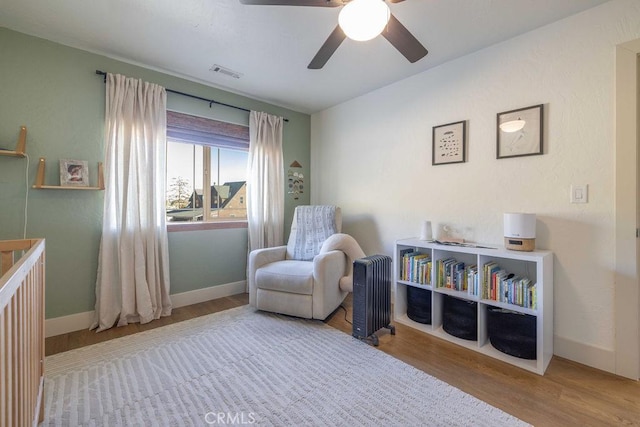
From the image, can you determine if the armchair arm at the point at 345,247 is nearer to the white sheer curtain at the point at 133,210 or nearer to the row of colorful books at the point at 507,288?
the row of colorful books at the point at 507,288

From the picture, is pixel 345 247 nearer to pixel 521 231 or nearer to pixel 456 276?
pixel 456 276

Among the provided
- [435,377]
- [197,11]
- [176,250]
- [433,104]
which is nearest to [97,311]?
[176,250]

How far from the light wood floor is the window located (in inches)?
55.5

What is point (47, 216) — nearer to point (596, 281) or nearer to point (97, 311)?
point (97, 311)

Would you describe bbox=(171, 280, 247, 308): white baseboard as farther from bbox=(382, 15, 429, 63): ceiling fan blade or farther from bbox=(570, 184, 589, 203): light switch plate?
bbox=(570, 184, 589, 203): light switch plate

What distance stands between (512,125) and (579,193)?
682 millimetres

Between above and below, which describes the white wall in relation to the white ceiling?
below

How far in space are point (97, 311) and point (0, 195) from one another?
1130 millimetres

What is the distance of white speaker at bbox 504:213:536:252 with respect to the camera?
192 cm

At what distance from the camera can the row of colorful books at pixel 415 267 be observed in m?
2.36

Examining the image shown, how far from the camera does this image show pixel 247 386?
1.62m

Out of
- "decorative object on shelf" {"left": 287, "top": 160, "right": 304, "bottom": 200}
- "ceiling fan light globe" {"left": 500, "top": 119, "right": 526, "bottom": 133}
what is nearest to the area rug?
"ceiling fan light globe" {"left": 500, "top": 119, "right": 526, "bottom": 133}

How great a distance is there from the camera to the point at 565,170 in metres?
1.94

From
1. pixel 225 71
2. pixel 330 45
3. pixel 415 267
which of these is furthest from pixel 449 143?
pixel 225 71
